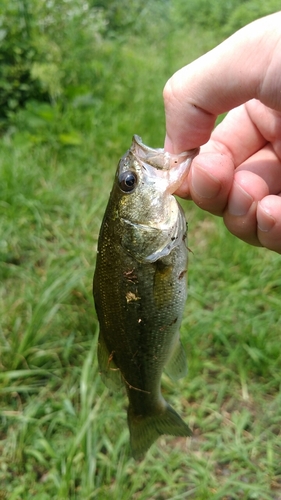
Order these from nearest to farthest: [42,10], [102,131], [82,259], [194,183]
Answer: [194,183], [82,259], [102,131], [42,10]

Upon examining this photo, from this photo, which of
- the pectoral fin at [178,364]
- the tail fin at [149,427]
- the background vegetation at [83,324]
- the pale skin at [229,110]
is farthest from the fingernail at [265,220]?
the background vegetation at [83,324]

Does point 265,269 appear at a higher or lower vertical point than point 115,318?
lower

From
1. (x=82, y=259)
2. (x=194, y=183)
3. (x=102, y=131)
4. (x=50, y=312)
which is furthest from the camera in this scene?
(x=102, y=131)

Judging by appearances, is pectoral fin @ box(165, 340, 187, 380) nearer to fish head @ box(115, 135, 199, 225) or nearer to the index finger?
fish head @ box(115, 135, 199, 225)

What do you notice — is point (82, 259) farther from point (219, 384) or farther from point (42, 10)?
point (42, 10)

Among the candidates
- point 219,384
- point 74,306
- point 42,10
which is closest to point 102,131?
point 42,10

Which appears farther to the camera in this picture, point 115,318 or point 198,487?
point 198,487

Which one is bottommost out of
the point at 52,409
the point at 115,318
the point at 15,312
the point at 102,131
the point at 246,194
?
the point at 52,409
